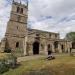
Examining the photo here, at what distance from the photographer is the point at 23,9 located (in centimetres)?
7506

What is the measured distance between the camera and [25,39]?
54.4 meters

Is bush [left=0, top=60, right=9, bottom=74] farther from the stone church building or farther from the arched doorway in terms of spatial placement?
the arched doorway

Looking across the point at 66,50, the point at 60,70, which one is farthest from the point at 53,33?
the point at 60,70

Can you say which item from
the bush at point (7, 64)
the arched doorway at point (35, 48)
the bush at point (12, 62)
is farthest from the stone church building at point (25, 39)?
the bush at point (7, 64)

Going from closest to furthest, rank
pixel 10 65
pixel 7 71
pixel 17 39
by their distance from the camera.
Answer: pixel 7 71 < pixel 10 65 < pixel 17 39

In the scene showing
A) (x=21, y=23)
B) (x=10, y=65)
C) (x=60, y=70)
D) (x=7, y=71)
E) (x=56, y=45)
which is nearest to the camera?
(x=60, y=70)

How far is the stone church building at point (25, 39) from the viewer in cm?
5281

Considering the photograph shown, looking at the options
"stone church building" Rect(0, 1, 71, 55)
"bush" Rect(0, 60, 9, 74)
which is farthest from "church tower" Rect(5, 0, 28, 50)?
"bush" Rect(0, 60, 9, 74)

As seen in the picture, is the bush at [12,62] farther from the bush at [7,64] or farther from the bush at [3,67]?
the bush at [3,67]

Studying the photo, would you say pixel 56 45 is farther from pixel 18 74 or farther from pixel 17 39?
pixel 18 74

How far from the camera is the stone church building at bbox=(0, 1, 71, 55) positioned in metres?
52.8

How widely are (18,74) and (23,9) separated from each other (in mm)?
51356

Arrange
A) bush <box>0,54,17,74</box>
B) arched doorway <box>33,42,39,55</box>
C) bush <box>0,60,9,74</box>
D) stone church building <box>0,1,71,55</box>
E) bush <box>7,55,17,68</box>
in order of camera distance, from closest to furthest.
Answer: bush <box>0,60,9,74</box>, bush <box>0,54,17,74</box>, bush <box>7,55,17,68</box>, stone church building <box>0,1,71,55</box>, arched doorway <box>33,42,39,55</box>

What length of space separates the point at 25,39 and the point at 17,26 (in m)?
16.2
